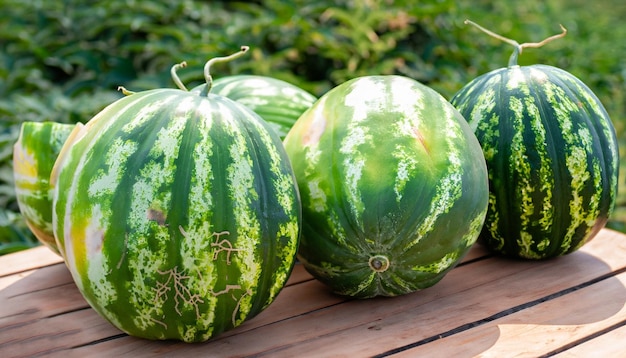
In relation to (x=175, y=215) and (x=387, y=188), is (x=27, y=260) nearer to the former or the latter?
(x=175, y=215)

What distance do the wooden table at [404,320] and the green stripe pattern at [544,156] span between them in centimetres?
15

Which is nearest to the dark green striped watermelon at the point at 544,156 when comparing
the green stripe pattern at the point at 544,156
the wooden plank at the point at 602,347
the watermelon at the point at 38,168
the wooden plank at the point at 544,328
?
the green stripe pattern at the point at 544,156

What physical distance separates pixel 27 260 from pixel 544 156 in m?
1.63

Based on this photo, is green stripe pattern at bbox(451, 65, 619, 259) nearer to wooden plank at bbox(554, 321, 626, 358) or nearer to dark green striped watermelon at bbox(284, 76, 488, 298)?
dark green striped watermelon at bbox(284, 76, 488, 298)

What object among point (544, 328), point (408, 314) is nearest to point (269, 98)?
point (408, 314)

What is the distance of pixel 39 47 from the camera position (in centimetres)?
406

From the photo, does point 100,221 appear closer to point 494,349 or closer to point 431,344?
point 431,344

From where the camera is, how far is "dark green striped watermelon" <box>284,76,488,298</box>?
1.70m

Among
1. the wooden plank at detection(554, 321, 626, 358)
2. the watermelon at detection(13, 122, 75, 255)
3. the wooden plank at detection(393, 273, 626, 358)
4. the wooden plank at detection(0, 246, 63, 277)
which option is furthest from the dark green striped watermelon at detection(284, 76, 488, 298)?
the wooden plank at detection(0, 246, 63, 277)

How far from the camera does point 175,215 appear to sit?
1505 mm

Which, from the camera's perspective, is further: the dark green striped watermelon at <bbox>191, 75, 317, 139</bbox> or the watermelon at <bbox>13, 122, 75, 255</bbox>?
the dark green striped watermelon at <bbox>191, 75, 317, 139</bbox>

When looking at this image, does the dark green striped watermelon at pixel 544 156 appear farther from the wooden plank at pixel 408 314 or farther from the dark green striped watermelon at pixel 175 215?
the dark green striped watermelon at pixel 175 215

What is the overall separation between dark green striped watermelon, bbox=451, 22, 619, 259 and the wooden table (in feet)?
0.51

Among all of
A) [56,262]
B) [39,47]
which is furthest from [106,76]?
[56,262]
